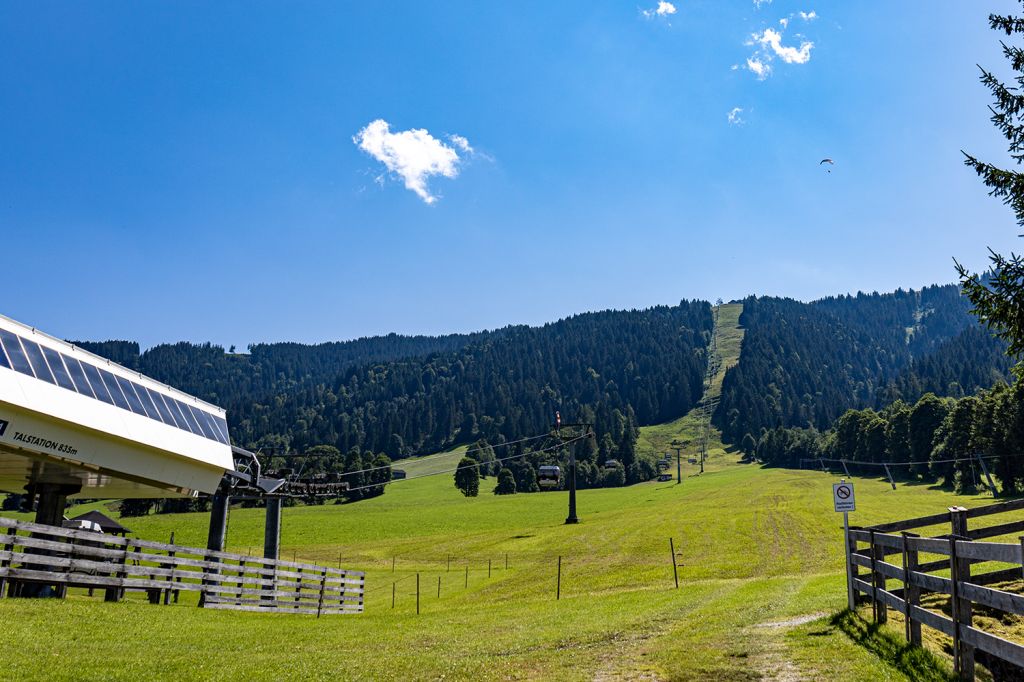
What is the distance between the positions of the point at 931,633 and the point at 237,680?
38.2ft

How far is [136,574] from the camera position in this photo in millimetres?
20031

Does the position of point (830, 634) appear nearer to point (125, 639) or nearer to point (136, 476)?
point (125, 639)

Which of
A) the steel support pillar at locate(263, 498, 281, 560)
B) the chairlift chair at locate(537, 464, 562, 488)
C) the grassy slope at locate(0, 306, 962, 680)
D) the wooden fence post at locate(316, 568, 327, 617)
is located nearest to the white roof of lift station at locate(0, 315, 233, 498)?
the grassy slope at locate(0, 306, 962, 680)

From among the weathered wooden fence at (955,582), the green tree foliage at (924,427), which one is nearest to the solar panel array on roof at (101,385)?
the weathered wooden fence at (955,582)

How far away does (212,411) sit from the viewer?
32.6m

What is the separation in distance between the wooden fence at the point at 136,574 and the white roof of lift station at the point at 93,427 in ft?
8.98

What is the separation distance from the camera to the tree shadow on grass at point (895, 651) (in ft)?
31.0

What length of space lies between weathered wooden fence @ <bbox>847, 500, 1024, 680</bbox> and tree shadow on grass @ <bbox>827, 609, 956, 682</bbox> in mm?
244

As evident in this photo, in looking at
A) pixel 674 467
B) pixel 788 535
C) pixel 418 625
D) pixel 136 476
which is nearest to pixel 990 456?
pixel 788 535

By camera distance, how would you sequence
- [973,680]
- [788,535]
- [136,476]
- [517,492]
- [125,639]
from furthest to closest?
[517,492] → [788,535] → [136,476] → [125,639] → [973,680]

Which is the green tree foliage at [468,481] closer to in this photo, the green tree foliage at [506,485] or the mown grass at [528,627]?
the green tree foliage at [506,485]

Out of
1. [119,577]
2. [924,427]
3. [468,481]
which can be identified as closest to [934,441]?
[924,427]

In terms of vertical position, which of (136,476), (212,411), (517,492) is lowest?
(517,492)

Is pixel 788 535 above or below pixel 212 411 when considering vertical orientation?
below
